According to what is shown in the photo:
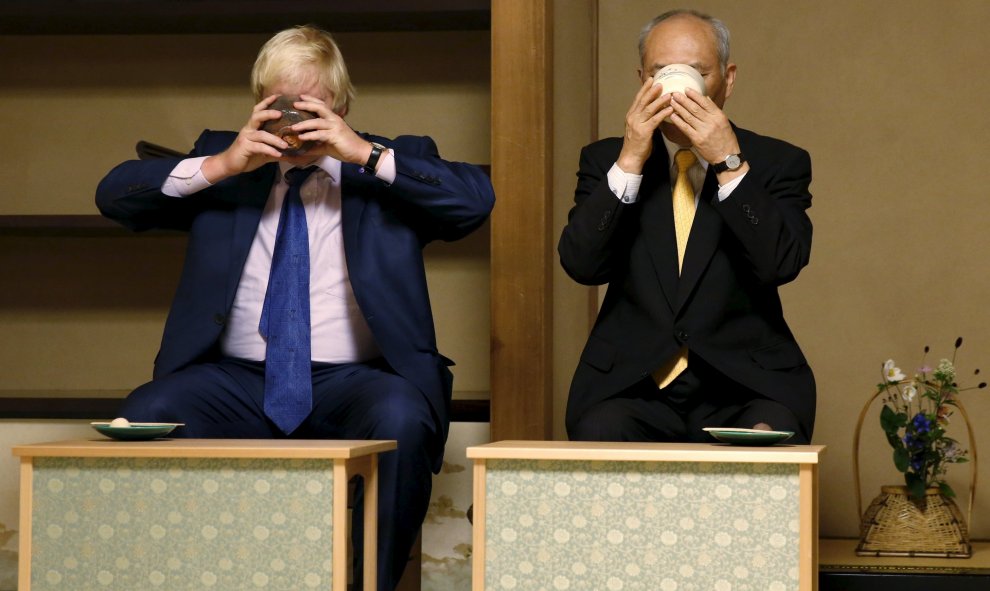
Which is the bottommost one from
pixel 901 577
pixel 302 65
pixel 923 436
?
pixel 901 577

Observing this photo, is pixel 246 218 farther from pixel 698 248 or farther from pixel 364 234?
pixel 698 248

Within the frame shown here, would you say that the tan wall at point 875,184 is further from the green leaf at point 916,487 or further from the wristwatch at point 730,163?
the wristwatch at point 730,163

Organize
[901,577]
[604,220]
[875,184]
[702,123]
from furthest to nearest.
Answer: [875,184] → [901,577] → [604,220] → [702,123]

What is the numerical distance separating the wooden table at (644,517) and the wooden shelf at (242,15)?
5.14ft

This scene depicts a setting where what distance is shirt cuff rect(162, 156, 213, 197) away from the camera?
237 centimetres

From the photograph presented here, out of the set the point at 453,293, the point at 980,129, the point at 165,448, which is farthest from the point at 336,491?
the point at 980,129

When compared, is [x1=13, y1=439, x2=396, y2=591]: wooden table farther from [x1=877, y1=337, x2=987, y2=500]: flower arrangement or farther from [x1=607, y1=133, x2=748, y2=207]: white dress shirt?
[x1=877, y1=337, x2=987, y2=500]: flower arrangement

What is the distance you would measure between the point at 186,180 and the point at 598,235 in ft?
2.73

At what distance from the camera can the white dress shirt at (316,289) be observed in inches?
93.4

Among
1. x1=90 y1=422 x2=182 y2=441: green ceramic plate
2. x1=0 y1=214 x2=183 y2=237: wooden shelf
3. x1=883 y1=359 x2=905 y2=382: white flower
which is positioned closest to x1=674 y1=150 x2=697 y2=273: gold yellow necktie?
x1=883 y1=359 x2=905 y2=382: white flower

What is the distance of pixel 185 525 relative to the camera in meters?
1.77

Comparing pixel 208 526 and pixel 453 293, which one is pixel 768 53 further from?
pixel 208 526

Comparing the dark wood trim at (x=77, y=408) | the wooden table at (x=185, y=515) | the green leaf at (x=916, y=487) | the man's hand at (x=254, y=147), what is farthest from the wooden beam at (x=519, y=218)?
the wooden table at (x=185, y=515)

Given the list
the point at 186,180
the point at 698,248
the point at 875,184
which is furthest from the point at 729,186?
the point at 875,184
